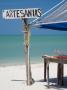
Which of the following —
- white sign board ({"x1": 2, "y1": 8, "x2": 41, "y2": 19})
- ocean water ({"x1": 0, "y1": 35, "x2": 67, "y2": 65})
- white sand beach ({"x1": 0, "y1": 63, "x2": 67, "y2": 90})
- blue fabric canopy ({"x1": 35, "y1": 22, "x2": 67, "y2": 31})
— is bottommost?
ocean water ({"x1": 0, "y1": 35, "x2": 67, "y2": 65})

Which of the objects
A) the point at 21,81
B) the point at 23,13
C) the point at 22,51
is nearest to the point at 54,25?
the point at 23,13

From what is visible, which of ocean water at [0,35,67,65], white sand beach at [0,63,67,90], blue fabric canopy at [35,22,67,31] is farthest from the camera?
ocean water at [0,35,67,65]

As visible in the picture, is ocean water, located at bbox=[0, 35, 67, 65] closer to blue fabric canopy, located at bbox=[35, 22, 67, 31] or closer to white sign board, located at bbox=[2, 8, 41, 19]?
blue fabric canopy, located at bbox=[35, 22, 67, 31]

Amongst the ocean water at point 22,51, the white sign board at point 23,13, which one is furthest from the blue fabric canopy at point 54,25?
the ocean water at point 22,51

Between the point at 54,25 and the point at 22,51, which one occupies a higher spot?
the point at 54,25

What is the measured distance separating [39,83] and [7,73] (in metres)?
3.16

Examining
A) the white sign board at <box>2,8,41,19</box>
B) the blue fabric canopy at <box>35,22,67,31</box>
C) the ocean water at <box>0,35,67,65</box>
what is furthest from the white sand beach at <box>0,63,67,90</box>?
the white sign board at <box>2,8,41,19</box>

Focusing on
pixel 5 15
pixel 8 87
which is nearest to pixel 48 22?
pixel 5 15

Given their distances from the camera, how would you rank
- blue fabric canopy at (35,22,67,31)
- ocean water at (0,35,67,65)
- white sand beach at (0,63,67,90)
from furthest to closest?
1. ocean water at (0,35,67,65)
2. white sand beach at (0,63,67,90)
3. blue fabric canopy at (35,22,67,31)

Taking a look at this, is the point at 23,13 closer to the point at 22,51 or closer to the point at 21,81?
the point at 21,81

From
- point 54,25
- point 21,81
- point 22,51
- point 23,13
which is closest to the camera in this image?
point 54,25

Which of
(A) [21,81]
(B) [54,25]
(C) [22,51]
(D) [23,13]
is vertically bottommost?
(C) [22,51]

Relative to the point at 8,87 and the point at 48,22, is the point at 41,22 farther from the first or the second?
the point at 8,87

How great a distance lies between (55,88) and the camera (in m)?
13.9
